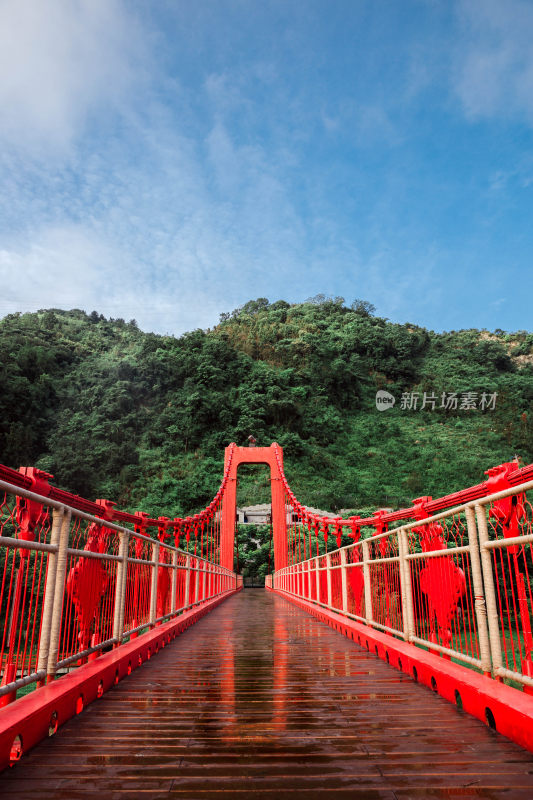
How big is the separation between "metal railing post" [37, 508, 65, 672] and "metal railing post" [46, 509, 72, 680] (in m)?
0.01

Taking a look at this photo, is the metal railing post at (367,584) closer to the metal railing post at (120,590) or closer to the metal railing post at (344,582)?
the metal railing post at (344,582)

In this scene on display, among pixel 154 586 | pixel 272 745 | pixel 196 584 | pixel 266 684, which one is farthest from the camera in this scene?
pixel 196 584

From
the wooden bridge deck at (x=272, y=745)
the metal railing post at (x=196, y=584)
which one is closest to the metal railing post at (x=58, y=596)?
the wooden bridge deck at (x=272, y=745)

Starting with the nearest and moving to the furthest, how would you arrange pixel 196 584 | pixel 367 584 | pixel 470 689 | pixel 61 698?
1. pixel 61 698
2. pixel 470 689
3. pixel 367 584
4. pixel 196 584

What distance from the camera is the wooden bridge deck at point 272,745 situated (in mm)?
1562

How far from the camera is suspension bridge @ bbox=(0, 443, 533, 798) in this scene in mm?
1661

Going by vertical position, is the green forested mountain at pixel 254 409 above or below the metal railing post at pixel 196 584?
above

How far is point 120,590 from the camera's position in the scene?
353cm

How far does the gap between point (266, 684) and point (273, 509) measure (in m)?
20.0

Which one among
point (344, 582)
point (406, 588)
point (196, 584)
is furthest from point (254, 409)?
point (406, 588)

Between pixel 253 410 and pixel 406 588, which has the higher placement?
pixel 253 410

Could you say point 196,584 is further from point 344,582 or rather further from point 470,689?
point 470,689

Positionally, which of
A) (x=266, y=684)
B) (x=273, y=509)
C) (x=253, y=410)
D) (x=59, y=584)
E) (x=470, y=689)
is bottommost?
(x=266, y=684)

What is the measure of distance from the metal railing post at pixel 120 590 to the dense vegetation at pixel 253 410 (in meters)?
27.7
